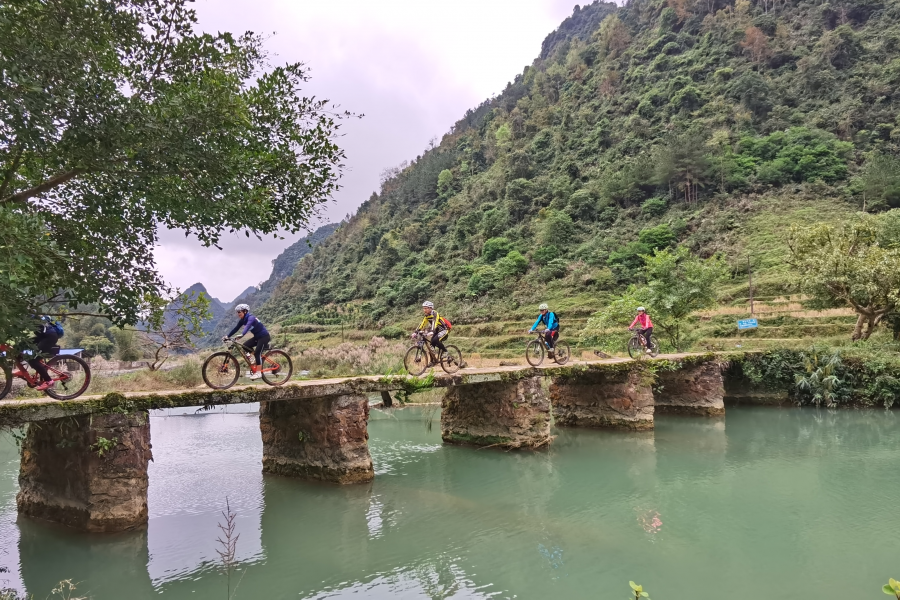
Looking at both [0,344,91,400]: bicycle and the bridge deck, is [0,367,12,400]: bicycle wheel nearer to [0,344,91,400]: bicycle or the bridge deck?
[0,344,91,400]: bicycle

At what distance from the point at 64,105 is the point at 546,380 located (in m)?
19.0

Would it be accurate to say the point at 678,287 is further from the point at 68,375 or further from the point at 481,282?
the point at 481,282

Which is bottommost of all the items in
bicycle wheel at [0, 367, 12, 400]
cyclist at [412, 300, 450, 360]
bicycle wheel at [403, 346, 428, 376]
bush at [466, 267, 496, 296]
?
bicycle wheel at [403, 346, 428, 376]

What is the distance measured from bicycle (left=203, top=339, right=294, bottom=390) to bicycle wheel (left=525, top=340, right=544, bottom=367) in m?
6.38

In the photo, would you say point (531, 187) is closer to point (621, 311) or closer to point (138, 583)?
point (621, 311)

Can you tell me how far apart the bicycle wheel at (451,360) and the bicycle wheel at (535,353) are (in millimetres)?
2073

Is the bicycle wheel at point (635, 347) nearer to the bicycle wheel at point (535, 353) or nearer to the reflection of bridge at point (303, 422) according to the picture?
the reflection of bridge at point (303, 422)

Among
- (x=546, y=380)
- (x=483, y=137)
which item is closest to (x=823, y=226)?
A: (x=546, y=380)

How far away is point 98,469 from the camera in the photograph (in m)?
7.64

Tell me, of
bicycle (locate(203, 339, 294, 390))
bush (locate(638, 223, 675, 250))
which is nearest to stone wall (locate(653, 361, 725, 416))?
bicycle (locate(203, 339, 294, 390))

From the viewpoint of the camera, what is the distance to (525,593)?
6227 mm

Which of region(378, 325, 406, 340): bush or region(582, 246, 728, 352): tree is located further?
region(378, 325, 406, 340): bush

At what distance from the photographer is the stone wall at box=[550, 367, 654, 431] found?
52.9 feet

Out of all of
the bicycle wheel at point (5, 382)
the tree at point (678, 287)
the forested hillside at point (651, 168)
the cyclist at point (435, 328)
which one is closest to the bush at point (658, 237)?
the forested hillside at point (651, 168)
